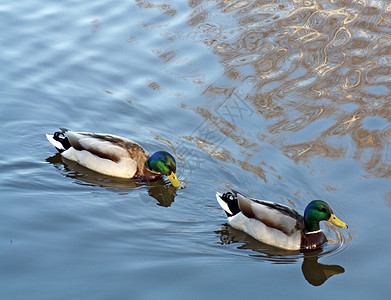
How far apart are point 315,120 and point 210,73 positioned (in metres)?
2.28

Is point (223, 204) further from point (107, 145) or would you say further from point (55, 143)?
point (55, 143)

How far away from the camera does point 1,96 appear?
438 inches

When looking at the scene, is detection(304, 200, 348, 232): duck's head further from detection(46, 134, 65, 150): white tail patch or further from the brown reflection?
detection(46, 134, 65, 150): white tail patch

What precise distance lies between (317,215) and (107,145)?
329 centimetres

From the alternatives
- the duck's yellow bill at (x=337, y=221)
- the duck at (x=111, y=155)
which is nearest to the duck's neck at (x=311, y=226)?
the duck's yellow bill at (x=337, y=221)

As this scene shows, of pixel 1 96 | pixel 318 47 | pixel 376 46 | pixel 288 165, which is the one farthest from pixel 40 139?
pixel 376 46

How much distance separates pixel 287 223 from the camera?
8125mm

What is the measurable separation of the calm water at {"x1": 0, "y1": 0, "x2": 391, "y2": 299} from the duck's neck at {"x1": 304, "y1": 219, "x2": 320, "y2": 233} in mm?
290

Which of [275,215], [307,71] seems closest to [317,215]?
[275,215]

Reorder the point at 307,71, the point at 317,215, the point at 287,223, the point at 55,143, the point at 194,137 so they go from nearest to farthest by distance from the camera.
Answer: the point at 317,215, the point at 287,223, the point at 55,143, the point at 194,137, the point at 307,71

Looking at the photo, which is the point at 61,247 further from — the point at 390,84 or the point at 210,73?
the point at 390,84

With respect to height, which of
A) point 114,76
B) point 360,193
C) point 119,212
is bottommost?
point 360,193

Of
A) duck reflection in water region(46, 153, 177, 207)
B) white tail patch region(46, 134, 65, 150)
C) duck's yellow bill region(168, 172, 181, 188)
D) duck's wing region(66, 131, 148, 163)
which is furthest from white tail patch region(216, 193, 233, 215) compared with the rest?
white tail patch region(46, 134, 65, 150)

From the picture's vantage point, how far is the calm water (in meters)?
7.45
